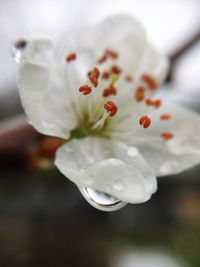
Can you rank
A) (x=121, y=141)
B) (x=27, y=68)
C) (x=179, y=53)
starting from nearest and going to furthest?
(x=27, y=68) → (x=121, y=141) → (x=179, y=53)

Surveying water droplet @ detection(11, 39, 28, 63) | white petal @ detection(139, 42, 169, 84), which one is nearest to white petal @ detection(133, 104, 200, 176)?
white petal @ detection(139, 42, 169, 84)

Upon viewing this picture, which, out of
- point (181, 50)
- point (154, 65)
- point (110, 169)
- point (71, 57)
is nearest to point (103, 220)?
point (181, 50)

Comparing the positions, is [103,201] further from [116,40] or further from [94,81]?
[116,40]

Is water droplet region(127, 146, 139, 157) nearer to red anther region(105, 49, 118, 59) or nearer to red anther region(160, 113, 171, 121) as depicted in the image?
red anther region(160, 113, 171, 121)

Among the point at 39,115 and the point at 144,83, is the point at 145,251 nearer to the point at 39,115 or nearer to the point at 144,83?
the point at 144,83

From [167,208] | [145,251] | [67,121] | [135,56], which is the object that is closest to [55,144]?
[67,121]

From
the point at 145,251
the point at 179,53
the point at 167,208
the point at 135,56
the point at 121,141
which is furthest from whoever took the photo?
the point at 167,208

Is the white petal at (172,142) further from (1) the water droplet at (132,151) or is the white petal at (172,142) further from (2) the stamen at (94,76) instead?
(2) the stamen at (94,76)
